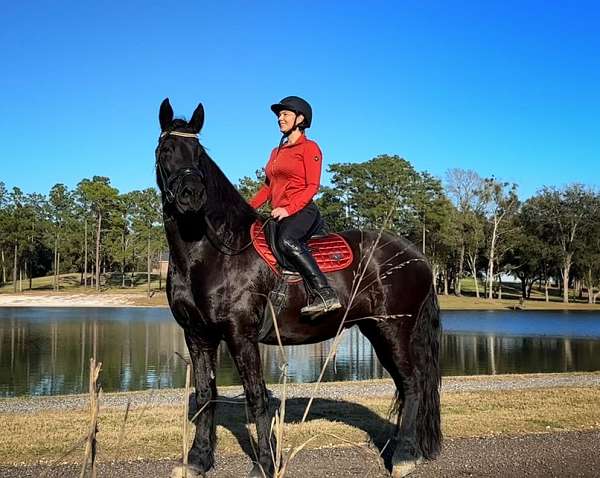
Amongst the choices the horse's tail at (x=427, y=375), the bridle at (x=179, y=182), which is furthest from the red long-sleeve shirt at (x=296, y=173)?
the horse's tail at (x=427, y=375)

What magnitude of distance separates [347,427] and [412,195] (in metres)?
62.4

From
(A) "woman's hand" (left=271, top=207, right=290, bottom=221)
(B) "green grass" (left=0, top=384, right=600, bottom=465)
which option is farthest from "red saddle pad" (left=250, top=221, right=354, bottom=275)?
(B) "green grass" (left=0, top=384, right=600, bottom=465)

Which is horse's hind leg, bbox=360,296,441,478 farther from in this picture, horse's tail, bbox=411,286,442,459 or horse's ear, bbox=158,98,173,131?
horse's ear, bbox=158,98,173,131

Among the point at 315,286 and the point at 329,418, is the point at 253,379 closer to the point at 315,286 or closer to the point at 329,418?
the point at 315,286

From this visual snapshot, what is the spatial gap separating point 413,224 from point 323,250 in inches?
2533

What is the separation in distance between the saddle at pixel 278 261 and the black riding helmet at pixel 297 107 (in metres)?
1.00

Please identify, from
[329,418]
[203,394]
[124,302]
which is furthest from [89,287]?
[203,394]

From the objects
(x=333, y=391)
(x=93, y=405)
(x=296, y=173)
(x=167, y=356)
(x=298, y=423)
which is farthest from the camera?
(x=167, y=356)

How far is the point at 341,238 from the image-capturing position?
6.04 meters

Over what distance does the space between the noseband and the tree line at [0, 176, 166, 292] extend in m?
67.6

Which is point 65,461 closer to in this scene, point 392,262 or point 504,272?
point 392,262

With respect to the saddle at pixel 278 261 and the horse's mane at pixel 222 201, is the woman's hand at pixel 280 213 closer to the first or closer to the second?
the saddle at pixel 278 261

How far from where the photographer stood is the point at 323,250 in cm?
583

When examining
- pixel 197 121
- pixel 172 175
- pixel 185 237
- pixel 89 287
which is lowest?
pixel 89 287
